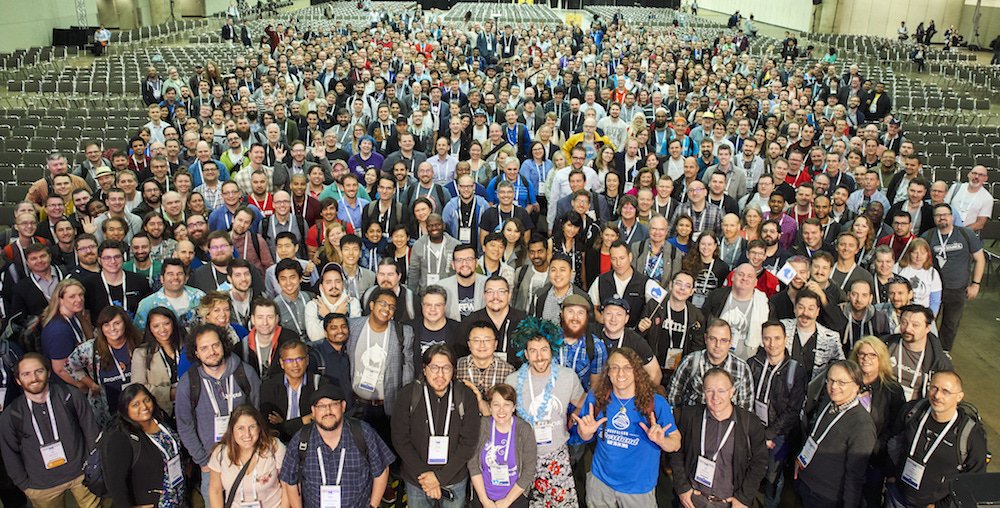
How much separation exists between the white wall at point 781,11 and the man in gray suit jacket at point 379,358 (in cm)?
3188

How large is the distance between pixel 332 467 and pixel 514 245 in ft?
8.43

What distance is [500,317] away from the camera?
4.25 m

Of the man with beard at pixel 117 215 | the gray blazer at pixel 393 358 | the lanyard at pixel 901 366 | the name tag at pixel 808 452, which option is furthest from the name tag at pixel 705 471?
the man with beard at pixel 117 215

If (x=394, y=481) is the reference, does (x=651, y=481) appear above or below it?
above

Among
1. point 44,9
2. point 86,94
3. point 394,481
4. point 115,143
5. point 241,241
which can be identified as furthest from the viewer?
point 44,9

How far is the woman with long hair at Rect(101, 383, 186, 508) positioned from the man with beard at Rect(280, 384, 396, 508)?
0.78 m

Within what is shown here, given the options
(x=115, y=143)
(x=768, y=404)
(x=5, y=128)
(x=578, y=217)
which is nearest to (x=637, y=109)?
(x=578, y=217)

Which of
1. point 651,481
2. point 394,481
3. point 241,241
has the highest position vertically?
point 241,241

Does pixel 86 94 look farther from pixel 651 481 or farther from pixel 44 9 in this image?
pixel 651 481

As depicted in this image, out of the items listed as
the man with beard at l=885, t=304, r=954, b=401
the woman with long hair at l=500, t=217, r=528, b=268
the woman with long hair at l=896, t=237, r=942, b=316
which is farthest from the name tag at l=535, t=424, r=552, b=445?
the woman with long hair at l=896, t=237, r=942, b=316

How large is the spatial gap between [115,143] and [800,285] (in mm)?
10505

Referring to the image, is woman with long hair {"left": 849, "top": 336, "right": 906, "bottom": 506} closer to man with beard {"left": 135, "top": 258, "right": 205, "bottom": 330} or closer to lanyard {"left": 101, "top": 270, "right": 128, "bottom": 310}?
man with beard {"left": 135, "top": 258, "right": 205, "bottom": 330}

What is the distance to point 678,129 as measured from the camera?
9133mm

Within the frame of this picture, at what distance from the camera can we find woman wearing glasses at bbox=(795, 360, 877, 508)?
11.7 ft
